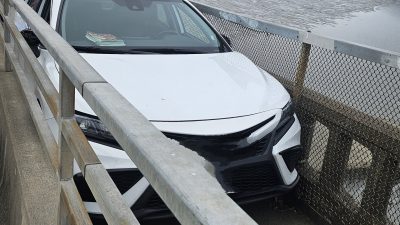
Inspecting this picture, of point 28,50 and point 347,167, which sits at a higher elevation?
point 28,50

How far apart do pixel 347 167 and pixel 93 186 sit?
7.66 feet

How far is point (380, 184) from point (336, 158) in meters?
0.42

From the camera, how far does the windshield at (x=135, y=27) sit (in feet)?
13.0

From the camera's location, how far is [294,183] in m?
3.49

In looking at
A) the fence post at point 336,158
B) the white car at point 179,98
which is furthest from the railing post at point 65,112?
the fence post at point 336,158

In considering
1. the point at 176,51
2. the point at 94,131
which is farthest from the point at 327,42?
the point at 94,131

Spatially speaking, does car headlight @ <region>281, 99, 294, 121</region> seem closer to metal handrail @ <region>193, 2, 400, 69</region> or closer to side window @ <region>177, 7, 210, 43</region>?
metal handrail @ <region>193, 2, 400, 69</region>

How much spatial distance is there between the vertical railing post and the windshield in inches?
72.1

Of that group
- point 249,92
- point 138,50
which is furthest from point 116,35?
point 249,92

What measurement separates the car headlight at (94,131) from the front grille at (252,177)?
2.51 feet

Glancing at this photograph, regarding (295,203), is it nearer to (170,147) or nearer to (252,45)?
(252,45)

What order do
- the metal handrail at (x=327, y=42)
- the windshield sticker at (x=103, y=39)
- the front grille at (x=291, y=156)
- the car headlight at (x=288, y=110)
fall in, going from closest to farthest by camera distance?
the metal handrail at (x=327, y=42) < the front grille at (x=291, y=156) < the car headlight at (x=288, y=110) < the windshield sticker at (x=103, y=39)

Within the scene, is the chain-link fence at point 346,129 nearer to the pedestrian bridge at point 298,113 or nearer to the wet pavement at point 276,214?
the pedestrian bridge at point 298,113

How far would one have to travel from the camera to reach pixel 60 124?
6.61 ft
